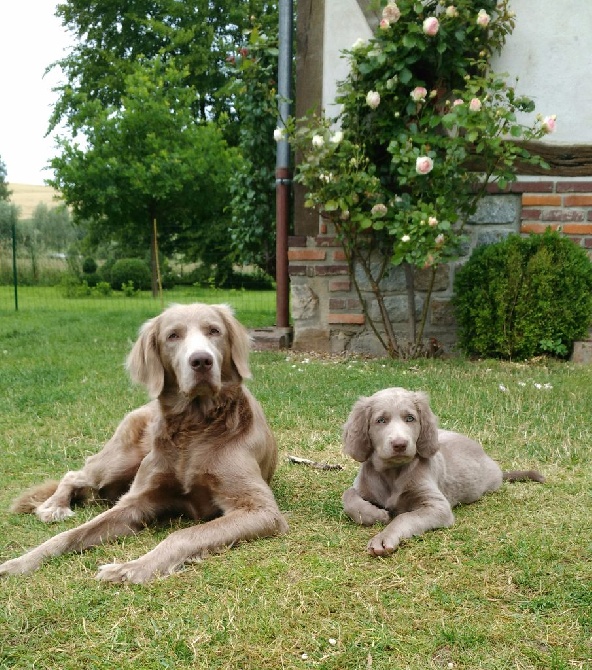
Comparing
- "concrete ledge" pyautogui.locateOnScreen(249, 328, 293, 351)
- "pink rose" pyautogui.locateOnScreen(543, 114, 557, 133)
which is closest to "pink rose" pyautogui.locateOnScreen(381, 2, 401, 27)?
"pink rose" pyautogui.locateOnScreen(543, 114, 557, 133)

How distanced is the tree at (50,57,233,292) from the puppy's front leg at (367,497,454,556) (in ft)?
46.9

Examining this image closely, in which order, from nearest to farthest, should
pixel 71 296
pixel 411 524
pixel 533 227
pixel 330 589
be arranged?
pixel 330 589
pixel 411 524
pixel 533 227
pixel 71 296

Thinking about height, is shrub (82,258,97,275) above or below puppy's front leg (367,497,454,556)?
above

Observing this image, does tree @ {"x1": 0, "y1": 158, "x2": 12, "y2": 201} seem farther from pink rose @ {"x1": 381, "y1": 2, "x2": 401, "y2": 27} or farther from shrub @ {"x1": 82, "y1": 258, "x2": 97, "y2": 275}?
pink rose @ {"x1": 381, "y1": 2, "x2": 401, "y2": 27}

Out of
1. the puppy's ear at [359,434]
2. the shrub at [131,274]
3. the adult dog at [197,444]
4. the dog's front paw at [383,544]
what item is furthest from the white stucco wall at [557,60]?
the shrub at [131,274]

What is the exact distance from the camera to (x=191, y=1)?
1292 inches

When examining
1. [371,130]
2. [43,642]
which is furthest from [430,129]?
[43,642]

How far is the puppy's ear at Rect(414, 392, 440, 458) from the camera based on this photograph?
350 centimetres

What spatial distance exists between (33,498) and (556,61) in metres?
6.83

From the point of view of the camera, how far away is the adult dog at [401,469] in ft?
11.0

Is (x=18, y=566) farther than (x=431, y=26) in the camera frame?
No

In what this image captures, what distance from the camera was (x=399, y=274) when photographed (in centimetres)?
853

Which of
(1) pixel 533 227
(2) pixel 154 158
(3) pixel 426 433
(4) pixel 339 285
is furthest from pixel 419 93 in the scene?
(2) pixel 154 158

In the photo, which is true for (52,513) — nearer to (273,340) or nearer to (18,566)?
(18,566)
